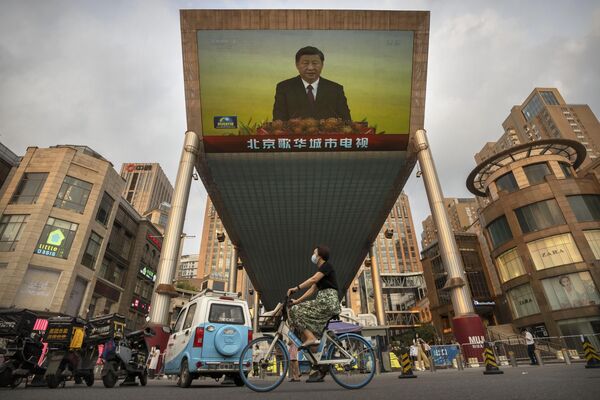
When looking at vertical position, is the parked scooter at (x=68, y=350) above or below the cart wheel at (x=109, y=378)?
above

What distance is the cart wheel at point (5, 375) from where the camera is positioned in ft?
22.7

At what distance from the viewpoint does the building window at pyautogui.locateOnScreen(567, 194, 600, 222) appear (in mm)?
32375

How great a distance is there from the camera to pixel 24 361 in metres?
7.50

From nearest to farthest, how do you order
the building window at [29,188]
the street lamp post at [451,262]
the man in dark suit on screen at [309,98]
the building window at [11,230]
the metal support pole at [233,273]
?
1. the street lamp post at [451,262]
2. the man in dark suit on screen at [309,98]
3. the building window at [11,230]
4. the building window at [29,188]
5. the metal support pole at [233,273]

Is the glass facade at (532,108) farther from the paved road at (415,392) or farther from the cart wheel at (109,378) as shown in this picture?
the cart wheel at (109,378)

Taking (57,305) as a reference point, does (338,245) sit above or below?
above

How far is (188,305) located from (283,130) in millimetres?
16143

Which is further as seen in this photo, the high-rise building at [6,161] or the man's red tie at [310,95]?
the high-rise building at [6,161]

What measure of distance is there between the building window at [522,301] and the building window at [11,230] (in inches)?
1833

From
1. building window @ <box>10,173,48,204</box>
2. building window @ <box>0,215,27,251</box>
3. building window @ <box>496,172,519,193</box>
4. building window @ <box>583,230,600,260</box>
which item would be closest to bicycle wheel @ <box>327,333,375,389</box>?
building window @ <box>0,215,27,251</box>

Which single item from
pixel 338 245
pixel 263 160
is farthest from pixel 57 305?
pixel 338 245

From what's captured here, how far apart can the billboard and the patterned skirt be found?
18.4 metres

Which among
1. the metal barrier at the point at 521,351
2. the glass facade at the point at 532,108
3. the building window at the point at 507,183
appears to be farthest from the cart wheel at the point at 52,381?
the glass facade at the point at 532,108

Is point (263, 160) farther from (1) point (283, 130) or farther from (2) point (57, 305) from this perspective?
(2) point (57, 305)
